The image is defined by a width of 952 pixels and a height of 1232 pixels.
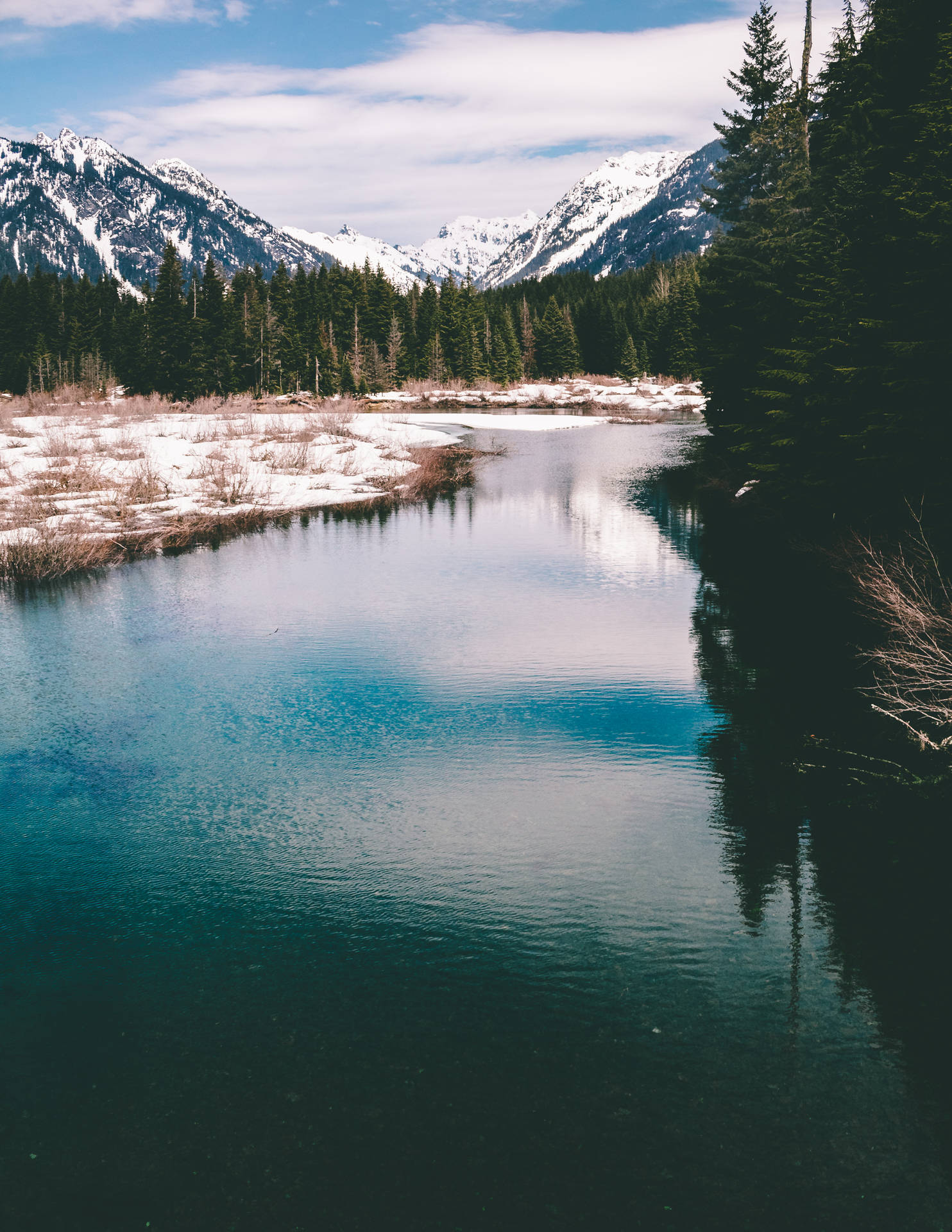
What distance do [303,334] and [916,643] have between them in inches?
3401

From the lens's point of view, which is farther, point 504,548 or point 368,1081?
point 504,548

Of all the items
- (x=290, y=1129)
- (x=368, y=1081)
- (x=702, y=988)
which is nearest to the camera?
(x=290, y=1129)

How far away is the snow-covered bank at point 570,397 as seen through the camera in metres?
82.8

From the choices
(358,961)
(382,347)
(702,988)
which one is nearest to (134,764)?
(358,961)

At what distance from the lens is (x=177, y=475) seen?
3275cm

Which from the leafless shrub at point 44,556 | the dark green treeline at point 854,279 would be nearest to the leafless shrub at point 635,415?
the dark green treeline at point 854,279

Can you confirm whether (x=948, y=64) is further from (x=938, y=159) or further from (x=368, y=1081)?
(x=368, y=1081)

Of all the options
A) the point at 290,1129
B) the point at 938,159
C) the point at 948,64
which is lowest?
the point at 290,1129

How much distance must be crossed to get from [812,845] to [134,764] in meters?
8.60

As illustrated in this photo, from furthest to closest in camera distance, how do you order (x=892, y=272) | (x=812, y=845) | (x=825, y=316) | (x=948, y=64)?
(x=825, y=316) < (x=892, y=272) < (x=948, y=64) < (x=812, y=845)

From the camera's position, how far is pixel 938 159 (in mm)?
12906

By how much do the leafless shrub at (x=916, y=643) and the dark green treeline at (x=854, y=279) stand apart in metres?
1.10

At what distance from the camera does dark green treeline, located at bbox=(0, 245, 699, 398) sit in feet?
254

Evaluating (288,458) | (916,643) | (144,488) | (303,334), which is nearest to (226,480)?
(144,488)
